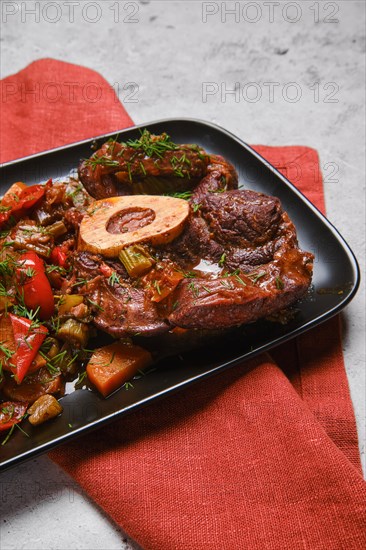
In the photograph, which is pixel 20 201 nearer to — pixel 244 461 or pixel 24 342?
pixel 24 342

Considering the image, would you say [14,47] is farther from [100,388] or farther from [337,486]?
[337,486]

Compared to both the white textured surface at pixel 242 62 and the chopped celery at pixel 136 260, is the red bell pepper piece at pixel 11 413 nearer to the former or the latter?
the chopped celery at pixel 136 260

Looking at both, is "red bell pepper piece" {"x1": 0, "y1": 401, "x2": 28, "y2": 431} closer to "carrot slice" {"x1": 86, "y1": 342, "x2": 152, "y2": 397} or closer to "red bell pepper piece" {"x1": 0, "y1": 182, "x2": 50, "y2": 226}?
"carrot slice" {"x1": 86, "y1": 342, "x2": 152, "y2": 397}

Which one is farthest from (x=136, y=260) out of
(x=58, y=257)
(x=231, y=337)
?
(x=231, y=337)

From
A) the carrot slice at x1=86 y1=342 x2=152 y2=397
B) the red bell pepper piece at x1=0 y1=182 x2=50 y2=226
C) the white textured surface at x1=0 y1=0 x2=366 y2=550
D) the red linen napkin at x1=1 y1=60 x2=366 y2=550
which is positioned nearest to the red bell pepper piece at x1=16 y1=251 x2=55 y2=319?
the carrot slice at x1=86 y1=342 x2=152 y2=397

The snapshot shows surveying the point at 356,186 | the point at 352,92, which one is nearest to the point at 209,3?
the point at 352,92

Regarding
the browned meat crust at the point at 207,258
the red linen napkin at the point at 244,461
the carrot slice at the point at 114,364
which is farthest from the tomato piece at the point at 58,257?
the red linen napkin at the point at 244,461
